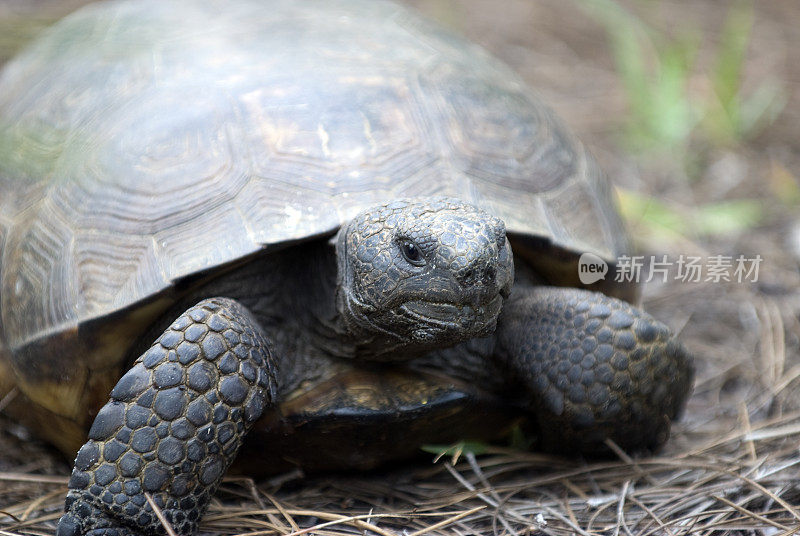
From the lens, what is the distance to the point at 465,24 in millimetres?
7695

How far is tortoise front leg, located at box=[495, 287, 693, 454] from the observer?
2898 mm

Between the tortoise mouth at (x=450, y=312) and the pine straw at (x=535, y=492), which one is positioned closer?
the tortoise mouth at (x=450, y=312)

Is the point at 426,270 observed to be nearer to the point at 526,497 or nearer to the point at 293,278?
the point at 293,278

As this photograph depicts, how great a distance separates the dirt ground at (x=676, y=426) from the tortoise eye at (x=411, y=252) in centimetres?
78

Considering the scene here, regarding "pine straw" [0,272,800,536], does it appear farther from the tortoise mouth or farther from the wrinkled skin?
the tortoise mouth

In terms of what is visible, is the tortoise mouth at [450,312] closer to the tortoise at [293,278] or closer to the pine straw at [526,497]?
the tortoise at [293,278]

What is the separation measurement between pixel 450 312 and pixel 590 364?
2.08ft

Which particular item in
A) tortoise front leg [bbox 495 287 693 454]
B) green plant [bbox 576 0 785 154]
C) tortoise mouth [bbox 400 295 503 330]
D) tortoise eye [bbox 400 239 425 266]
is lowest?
green plant [bbox 576 0 785 154]

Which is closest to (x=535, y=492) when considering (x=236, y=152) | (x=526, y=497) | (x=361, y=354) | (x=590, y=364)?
(x=526, y=497)

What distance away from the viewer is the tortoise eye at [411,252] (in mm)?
2492

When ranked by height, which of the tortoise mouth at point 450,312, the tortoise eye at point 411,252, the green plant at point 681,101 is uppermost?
the tortoise eye at point 411,252

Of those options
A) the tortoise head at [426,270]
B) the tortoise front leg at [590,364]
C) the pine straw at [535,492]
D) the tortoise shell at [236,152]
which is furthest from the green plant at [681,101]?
the tortoise head at [426,270]

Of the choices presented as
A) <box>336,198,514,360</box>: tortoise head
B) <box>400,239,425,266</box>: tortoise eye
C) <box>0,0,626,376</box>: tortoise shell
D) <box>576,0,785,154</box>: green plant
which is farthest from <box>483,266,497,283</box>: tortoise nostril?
<box>576,0,785,154</box>: green plant

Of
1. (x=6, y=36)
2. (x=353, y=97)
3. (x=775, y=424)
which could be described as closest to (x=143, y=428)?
(x=353, y=97)
